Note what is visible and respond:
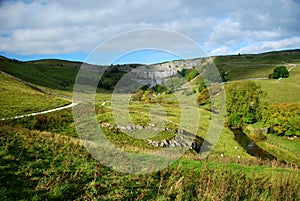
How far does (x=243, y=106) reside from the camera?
54.9m

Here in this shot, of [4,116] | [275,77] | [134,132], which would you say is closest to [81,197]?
[134,132]

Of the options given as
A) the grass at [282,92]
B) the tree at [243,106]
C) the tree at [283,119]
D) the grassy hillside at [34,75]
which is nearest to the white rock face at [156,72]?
the tree at [243,106]

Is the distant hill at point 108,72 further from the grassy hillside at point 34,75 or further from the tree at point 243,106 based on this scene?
the tree at point 243,106

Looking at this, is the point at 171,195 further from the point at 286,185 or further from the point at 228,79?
the point at 228,79

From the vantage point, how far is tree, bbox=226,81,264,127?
5450 centimetres

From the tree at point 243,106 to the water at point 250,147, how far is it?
4.65 m

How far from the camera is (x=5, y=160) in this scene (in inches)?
365

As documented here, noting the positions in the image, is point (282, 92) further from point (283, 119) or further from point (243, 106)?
point (283, 119)

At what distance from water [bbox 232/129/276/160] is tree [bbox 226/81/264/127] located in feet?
15.3

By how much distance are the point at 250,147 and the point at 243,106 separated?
16.4 meters

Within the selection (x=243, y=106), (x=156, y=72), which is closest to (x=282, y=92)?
(x=243, y=106)

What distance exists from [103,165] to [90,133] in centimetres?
1288

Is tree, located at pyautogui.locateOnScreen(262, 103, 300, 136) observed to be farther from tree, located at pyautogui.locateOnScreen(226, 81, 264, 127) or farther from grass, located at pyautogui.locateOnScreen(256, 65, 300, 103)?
grass, located at pyautogui.locateOnScreen(256, 65, 300, 103)

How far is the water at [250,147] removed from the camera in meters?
36.7
